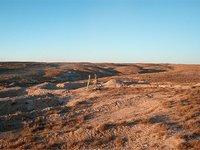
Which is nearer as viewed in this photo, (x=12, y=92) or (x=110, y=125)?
(x=110, y=125)

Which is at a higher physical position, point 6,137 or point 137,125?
point 137,125

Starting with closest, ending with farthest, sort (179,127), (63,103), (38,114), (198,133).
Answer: (198,133) → (179,127) → (38,114) → (63,103)

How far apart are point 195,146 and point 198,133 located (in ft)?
4.98

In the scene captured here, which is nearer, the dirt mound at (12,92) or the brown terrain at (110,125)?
the brown terrain at (110,125)

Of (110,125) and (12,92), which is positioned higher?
(110,125)

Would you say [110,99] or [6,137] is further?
[110,99]

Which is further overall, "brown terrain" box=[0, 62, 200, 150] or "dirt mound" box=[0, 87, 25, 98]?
"dirt mound" box=[0, 87, 25, 98]

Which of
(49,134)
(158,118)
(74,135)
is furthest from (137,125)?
(49,134)

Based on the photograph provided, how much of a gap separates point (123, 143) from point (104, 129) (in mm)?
2081

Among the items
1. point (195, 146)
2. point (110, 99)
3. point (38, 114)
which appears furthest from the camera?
point (110, 99)

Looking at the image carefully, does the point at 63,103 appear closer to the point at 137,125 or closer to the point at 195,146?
the point at 137,125

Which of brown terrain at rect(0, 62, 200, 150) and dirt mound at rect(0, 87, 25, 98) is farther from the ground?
brown terrain at rect(0, 62, 200, 150)

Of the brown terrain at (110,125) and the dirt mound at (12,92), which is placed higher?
the brown terrain at (110,125)

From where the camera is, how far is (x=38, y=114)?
22062 millimetres
